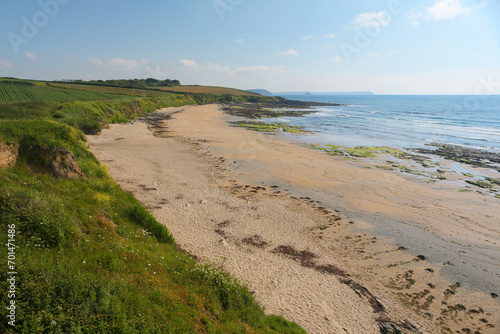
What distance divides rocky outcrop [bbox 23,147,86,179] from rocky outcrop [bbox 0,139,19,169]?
470mm

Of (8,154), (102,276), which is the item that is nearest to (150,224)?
(102,276)

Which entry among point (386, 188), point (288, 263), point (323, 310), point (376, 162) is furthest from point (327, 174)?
point (323, 310)

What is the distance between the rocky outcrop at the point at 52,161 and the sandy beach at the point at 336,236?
4368 mm

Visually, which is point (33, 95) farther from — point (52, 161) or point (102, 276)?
point (102, 276)

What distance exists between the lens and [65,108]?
3484 centimetres

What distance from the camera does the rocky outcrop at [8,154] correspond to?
437 inches

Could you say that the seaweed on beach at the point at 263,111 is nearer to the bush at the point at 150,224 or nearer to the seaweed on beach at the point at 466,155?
the seaweed on beach at the point at 466,155

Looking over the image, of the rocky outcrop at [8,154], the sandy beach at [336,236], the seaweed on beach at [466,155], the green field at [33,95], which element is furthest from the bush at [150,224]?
the green field at [33,95]

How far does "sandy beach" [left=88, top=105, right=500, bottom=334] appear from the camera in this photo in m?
9.66

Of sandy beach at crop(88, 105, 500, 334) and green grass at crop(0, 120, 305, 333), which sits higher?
green grass at crop(0, 120, 305, 333)

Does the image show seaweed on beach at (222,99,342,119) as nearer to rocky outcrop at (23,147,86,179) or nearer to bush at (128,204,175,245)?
rocky outcrop at (23,147,86,179)

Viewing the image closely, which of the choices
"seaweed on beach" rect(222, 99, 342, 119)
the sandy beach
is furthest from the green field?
"seaweed on beach" rect(222, 99, 342, 119)

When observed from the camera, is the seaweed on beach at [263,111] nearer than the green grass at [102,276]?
No

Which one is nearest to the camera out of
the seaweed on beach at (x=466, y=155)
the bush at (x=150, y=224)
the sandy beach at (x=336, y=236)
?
the sandy beach at (x=336, y=236)
